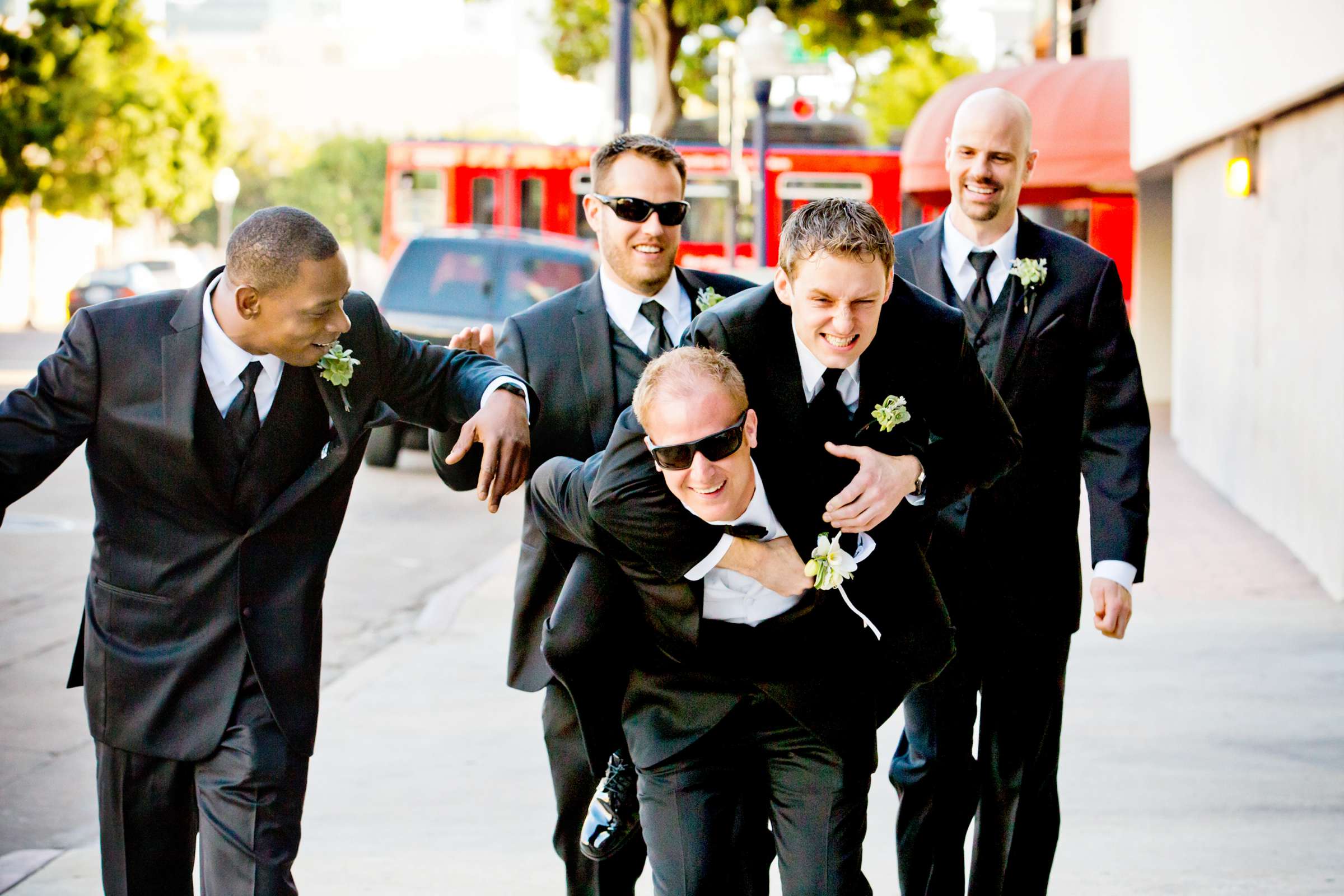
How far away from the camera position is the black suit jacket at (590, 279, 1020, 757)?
127 inches

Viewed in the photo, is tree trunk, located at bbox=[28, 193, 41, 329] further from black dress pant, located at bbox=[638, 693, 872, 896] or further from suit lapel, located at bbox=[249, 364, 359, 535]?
black dress pant, located at bbox=[638, 693, 872, 896]

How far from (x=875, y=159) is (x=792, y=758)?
77.7ft

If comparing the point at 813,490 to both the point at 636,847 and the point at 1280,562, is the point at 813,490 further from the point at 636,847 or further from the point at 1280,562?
the point at 1280,562

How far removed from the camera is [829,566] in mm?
3152

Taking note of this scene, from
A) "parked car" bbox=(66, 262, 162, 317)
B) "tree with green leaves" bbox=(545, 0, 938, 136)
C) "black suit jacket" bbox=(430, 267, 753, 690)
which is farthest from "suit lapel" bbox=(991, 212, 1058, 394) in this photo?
"parked car" bbox=(66, 262, 162, 317)

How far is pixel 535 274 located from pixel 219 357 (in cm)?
1183

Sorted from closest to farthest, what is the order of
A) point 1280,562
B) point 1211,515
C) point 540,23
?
point 1280,562 → point 1211,515 → point 540,23

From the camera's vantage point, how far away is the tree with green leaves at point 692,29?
86.4 ft

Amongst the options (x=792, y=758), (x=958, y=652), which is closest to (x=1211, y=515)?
(x=958, y=652)

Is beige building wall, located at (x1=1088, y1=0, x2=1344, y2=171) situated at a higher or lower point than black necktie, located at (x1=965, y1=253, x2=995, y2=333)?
higher

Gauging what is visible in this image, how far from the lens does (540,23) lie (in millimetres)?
32438

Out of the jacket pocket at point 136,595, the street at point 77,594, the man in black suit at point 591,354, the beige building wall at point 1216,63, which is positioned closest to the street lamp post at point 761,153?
the beige building wall at point 1216,63

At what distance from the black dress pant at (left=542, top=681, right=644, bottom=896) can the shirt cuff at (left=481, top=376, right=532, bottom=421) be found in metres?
0.82

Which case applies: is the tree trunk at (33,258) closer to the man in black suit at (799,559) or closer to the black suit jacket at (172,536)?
the black suit jacket at (172,536)
